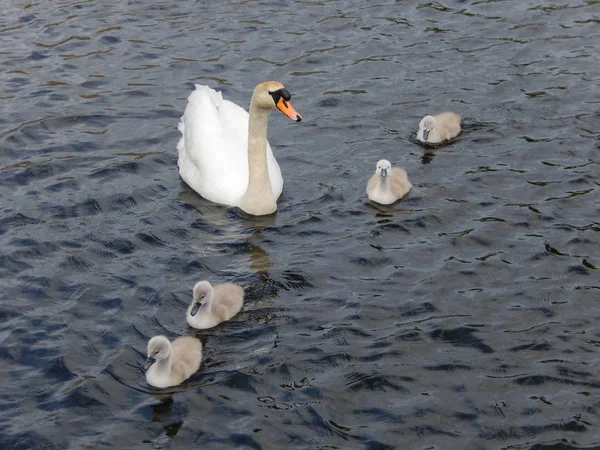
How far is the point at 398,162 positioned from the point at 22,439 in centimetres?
663

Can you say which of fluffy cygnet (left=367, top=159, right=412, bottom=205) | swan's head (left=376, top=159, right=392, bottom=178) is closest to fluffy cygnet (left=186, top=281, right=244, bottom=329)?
fluffy cygnet (left=367, top=159, right=412, bottom=205)

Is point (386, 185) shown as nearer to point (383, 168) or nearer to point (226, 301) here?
point (383, 168)

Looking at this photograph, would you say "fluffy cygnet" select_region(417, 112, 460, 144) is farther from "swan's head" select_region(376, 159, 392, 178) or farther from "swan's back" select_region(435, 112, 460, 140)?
"swan's head" select_region(376, 159, 392, 178)

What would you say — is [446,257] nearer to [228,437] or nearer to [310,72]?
[228,437]

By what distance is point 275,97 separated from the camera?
11.7m

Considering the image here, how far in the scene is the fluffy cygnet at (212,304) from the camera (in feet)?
31.5

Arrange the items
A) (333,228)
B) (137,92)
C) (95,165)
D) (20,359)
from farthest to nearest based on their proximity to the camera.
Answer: (137,92) < (95,165) < (333,228) < (20,359)

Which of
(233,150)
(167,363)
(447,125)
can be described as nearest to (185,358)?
(167,363)

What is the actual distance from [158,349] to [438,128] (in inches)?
234

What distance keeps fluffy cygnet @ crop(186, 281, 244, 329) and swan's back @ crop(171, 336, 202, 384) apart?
0.39 metres

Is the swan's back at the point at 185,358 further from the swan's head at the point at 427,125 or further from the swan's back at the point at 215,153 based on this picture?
the swan's head at the point at 427,125

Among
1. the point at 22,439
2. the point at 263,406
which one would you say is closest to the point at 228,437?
the point at 263,406

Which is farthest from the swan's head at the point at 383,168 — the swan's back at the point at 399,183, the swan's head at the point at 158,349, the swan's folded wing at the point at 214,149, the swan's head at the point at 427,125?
the swan's head at the point at 158,349

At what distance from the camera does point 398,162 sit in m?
13.3
